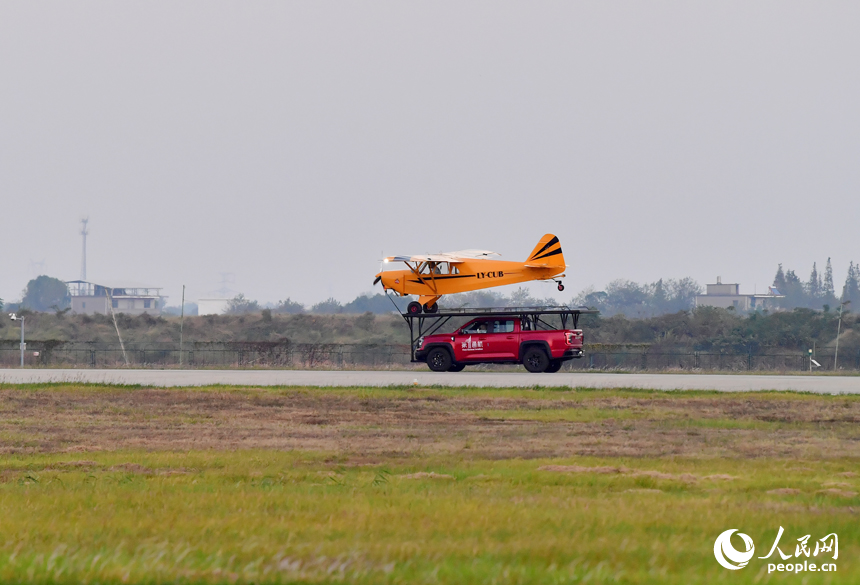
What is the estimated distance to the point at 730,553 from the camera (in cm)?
826

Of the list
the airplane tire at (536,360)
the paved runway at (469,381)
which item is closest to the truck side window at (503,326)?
the airplane tire at (536,360)

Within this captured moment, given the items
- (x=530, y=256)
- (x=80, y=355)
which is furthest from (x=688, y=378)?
(x=80, y=355)

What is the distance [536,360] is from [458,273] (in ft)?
19.2

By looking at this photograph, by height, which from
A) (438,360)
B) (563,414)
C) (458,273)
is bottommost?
(563,414)

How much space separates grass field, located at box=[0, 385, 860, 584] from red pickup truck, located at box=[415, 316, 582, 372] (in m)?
11.7

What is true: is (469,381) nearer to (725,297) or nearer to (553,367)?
(553,367)

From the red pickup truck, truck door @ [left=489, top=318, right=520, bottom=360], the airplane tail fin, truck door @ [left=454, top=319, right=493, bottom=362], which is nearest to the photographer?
the red pickup truck

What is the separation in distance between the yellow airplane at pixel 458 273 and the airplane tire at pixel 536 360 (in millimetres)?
3570

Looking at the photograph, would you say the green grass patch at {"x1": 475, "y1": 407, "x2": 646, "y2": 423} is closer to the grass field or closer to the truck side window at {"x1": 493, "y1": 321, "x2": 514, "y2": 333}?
the grass field

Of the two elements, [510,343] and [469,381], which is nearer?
[469,381]

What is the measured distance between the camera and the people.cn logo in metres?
8.03

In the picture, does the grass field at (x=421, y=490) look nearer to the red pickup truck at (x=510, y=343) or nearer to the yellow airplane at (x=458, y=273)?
the red pickup truck at (x=510, y=343)

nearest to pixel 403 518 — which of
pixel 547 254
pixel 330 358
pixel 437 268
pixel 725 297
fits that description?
pixel 547 254

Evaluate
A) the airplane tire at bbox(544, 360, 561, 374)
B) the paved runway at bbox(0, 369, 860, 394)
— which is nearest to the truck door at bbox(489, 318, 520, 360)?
the paved runway at bbox(0, 369, 860, 394)
